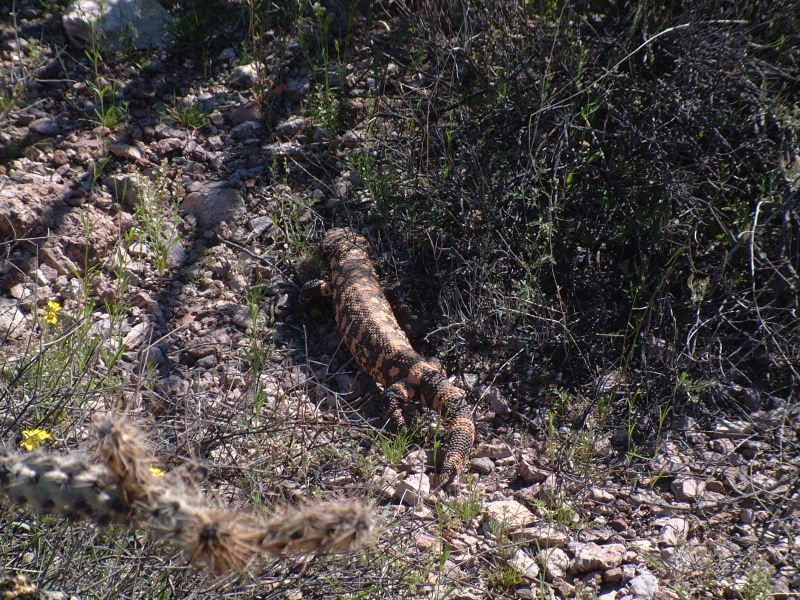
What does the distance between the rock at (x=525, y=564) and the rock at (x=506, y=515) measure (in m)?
0.14

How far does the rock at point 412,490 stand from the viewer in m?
3.00

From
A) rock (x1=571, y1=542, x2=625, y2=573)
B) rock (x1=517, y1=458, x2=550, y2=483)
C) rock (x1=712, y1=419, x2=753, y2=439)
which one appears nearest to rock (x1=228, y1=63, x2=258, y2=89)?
rock (x1=517, y1=458, x2=550, y2=483)

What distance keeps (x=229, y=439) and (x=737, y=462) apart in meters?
2.39

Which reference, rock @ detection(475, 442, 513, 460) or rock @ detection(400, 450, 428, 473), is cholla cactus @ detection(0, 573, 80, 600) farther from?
rock @ detection(475, 442, 513, 460)

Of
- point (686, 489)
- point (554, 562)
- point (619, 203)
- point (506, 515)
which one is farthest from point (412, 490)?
point (619, 203)

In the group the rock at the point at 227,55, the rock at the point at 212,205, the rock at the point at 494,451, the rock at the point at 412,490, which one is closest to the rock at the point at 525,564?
the rock at the point at 412,490

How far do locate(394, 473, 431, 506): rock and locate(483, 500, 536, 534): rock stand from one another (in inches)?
11.3

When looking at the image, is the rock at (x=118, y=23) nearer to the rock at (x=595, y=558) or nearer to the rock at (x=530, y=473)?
the rock at (x=530, y=473)

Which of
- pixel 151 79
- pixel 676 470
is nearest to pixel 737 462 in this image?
pixel 676 470

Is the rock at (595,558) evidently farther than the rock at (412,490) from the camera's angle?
No

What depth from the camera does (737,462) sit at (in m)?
3.21

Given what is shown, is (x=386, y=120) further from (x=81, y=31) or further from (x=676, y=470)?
(x=676, y=470)

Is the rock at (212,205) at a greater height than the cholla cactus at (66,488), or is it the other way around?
the rock at (212,205)

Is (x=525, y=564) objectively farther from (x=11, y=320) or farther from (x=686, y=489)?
(x=11, y=320)
